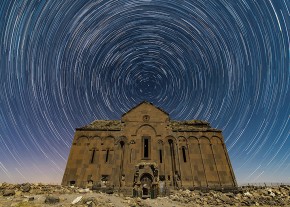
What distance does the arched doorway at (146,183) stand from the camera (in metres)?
20.8

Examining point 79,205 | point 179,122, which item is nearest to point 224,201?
point 79,205

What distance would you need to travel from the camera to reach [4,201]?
11062 millimetres

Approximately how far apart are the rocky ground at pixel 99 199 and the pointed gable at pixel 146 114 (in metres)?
10.8

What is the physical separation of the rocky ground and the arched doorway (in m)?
3.46

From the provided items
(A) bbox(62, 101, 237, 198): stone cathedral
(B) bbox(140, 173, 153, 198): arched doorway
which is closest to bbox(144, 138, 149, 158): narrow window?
(A) bbox(62, 101, 237, 198): stone cathedral

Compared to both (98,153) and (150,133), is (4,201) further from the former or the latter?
(150,133)

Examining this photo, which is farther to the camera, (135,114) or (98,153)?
(135,114)

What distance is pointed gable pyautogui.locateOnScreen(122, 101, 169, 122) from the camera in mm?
26438

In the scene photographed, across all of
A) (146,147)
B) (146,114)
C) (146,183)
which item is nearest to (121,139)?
(146,147)

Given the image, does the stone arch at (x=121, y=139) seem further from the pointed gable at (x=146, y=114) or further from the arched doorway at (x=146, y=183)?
the arched doorway at (x=146, y=183)

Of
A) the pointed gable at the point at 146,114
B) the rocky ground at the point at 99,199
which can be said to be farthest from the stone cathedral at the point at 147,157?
the rocky ground at the point at 99,199

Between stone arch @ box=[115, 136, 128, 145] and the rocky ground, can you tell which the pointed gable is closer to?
stone arch @ box=[115, 136, 128, 145]

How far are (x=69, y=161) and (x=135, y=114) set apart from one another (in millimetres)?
10745

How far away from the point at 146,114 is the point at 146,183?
9.65 m
